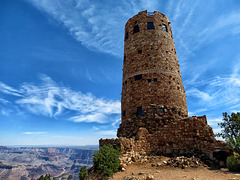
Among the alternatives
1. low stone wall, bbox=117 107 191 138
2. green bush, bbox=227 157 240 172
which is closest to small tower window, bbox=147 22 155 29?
low stone wall, bbox=117 107 191 138

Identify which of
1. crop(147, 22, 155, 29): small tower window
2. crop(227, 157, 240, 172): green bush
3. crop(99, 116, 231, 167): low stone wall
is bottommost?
crop(227, 157, 240, 172): green bush

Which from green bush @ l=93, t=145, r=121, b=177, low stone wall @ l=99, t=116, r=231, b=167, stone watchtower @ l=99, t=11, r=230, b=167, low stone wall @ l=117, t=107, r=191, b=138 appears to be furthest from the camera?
low stone wall @ l=117, t=107, r=191, b=138

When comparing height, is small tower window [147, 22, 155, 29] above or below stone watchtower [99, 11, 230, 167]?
above

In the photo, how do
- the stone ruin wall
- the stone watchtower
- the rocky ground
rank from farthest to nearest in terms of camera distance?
the stone ruin wall
the stone watchtower
the rocky ground

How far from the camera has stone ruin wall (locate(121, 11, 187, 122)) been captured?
17141 millimetres

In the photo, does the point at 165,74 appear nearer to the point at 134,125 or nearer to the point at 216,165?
the point at 134,125

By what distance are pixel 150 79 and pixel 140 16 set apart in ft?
34.6

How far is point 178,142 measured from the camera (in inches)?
520

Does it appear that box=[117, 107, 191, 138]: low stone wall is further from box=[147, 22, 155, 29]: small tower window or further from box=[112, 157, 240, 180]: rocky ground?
box=[147, 22, 155, 29]: small tower window

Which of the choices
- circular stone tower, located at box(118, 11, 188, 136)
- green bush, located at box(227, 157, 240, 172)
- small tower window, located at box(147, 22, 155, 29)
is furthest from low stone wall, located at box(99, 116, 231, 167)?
small tower window, located at box(147, 22, 155, 29)

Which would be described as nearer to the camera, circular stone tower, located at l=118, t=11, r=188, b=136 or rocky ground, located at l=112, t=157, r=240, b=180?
rocky ground, located at l=112, t=157, r=240, b=180

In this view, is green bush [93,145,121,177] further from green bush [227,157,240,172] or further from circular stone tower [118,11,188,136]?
green bush [227,157,240,172]

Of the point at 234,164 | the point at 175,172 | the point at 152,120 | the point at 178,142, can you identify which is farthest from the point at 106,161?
Result: the point at 234,164

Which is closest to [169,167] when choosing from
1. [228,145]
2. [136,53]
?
[228,145]
